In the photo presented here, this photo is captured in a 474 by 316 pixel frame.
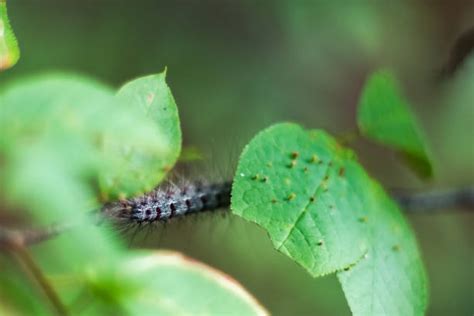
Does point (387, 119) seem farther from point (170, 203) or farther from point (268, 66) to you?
point (268, 66)

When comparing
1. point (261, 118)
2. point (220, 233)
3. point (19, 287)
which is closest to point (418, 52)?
point (261, 118)

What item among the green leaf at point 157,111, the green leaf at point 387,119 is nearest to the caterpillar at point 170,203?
the green leaf at point 157,111

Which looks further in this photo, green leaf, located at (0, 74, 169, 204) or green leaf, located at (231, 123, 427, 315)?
green leaf, located at (231, 123, 427, 315)

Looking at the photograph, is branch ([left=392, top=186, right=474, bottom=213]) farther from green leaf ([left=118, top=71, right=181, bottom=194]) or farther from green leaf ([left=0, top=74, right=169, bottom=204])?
green leaf ([left=0, top=74, right=169, bottom=204])

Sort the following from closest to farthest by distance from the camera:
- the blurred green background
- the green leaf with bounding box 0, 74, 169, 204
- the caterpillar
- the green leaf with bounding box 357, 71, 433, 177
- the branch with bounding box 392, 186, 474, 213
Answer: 1. the green leaf with bounding box 0, 74, 169, 204
2. the caterpillar
3. the green leaf with bounding box 357, 71, 433, 177
4. the branch with bounding box 392, 186, 474, 213
5. the blurred green background

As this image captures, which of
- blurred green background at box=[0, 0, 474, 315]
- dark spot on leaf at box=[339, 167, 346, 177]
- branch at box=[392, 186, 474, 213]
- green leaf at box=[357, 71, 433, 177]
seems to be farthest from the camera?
blurred green background at box=[0, 0, 474, 315]

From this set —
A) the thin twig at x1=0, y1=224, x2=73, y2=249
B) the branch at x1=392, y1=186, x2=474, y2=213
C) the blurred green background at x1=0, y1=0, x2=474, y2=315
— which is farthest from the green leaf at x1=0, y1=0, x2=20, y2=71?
the blurred green background at x1=0, y1=0, x2=474, y2=315

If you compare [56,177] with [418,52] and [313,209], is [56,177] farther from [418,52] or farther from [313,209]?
[418,52]
